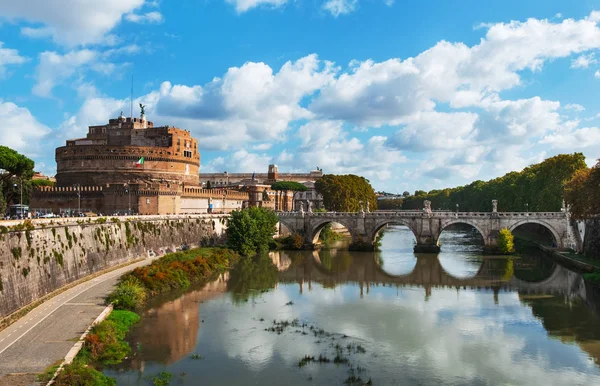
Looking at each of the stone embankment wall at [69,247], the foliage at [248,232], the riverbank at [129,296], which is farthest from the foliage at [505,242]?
the stone embankment wall at [69,247]

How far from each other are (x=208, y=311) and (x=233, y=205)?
4164cm

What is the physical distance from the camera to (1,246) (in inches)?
842

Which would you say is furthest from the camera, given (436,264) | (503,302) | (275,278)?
(436,264)

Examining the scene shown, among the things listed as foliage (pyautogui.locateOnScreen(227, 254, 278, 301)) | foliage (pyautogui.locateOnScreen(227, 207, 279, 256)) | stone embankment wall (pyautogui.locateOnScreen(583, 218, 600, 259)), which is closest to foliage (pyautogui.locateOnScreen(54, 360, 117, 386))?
foliage (pyautogui.locateOnScreen(227, 254, 278, 301))

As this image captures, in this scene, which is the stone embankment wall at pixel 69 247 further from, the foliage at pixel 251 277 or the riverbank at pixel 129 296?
the foliage at pixel 251 277

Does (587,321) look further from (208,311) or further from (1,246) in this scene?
(1,246)

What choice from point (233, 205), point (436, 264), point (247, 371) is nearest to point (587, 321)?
point (247, 371)

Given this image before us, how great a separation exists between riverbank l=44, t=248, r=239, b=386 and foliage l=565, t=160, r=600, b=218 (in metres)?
26.0

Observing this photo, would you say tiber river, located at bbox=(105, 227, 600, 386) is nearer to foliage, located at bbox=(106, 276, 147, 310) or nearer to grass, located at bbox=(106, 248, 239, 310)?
foliage, located at bbox=(106, 276, 147, 310)

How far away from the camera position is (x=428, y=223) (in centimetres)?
5125

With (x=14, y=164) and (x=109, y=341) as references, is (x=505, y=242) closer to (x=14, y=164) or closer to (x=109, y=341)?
(x=109, y=341)

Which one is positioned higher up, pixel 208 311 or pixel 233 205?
pixel 233 205

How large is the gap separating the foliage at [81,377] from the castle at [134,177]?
33.2m

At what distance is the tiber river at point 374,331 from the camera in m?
17.9
